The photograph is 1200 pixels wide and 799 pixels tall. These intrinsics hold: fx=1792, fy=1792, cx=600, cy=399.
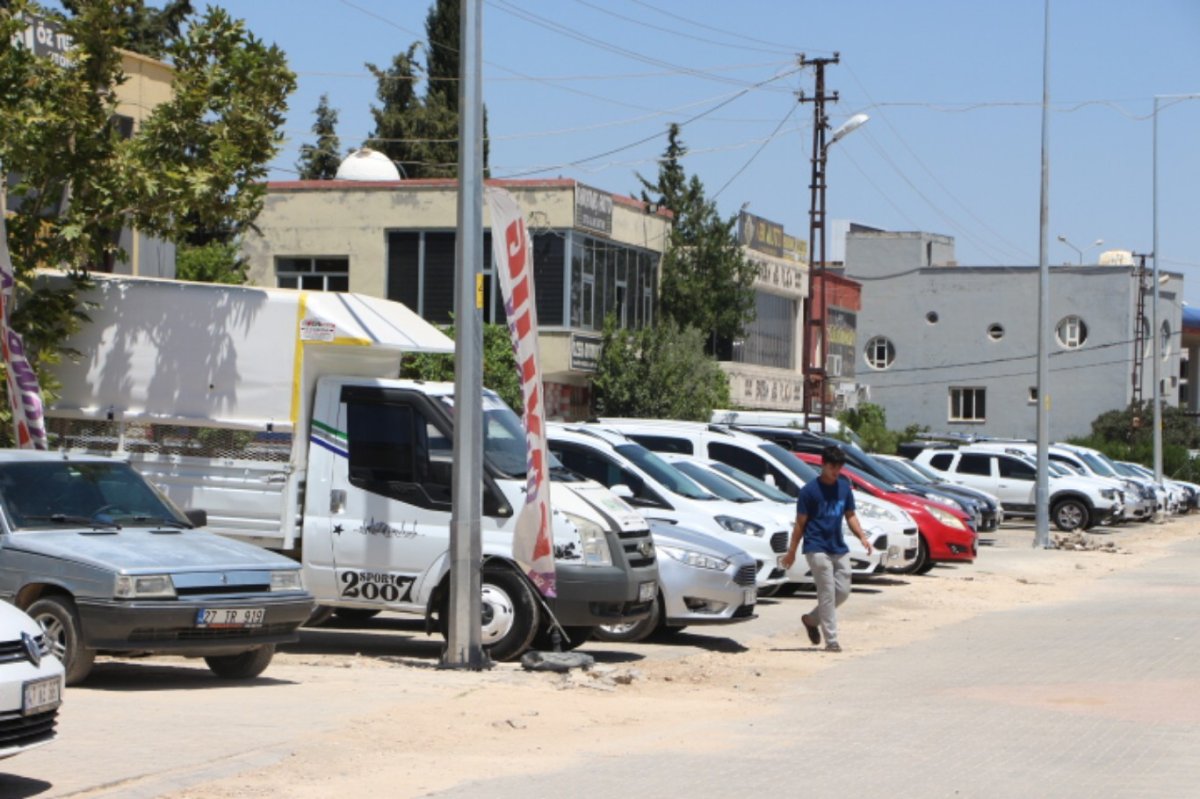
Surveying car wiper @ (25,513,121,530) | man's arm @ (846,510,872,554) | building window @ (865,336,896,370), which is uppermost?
building window @ (865,336,896,370)

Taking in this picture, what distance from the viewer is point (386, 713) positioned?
11.4 meters

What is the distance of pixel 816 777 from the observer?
9.66m

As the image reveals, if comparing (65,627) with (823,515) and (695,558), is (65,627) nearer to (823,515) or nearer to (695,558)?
(695,558)

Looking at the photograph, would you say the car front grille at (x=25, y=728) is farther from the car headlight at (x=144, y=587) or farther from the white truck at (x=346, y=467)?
the white truck at (x=346, y=467)

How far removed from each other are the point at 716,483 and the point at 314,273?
2303 centimetres

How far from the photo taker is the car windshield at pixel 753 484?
22.1 metres

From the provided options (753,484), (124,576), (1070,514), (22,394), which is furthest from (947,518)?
(1070,514)

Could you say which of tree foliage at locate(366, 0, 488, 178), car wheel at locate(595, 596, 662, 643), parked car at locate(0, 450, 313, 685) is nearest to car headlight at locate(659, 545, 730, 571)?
car wheel at locate(595, 596, 662, 643)

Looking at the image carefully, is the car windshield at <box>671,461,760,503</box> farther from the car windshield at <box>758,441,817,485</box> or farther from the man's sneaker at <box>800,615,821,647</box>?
the man's sneaker at <box>800,615,821,647</box>

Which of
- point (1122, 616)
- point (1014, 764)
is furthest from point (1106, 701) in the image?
point (1122, 616)

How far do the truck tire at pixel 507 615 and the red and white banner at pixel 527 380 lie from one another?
0.39 meters

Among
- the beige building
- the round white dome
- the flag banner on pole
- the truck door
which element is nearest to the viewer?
the truck door

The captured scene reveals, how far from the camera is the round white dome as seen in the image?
1732 inches

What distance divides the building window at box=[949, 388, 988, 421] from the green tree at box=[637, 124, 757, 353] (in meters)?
36.9
